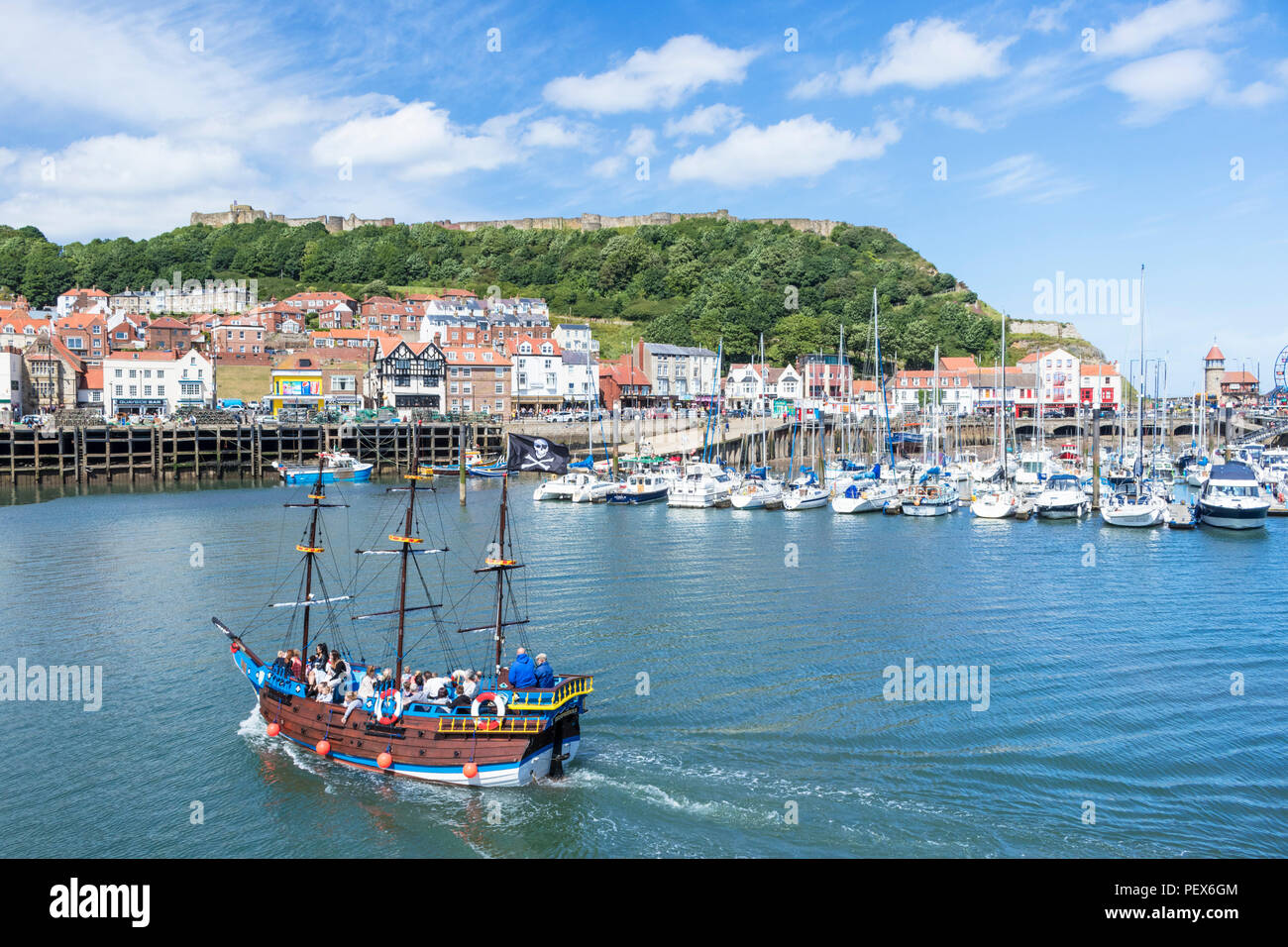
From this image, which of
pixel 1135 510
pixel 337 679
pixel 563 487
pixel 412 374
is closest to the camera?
pixel 337 679

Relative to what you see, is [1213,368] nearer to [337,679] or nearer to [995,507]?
[995,507]

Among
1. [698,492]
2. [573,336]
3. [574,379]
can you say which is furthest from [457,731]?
[573,336]

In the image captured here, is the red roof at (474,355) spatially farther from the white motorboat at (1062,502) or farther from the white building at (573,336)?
the white motorboat at (1062,502)

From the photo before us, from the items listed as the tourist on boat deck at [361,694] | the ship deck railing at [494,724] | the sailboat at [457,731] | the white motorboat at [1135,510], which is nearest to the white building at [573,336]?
the white motorboat at [1135,510]

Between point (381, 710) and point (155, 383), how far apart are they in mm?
91389

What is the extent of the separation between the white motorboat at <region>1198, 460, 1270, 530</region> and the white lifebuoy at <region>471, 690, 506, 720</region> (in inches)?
1747

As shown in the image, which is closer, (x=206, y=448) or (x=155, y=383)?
(x=206, y=448)

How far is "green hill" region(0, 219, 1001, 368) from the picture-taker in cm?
13538

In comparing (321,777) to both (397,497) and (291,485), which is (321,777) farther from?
(291,485)

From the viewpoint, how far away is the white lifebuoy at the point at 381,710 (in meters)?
19.1

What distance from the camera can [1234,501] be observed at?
160ft

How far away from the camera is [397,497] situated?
6425 cm

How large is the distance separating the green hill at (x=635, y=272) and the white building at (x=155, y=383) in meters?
56.2

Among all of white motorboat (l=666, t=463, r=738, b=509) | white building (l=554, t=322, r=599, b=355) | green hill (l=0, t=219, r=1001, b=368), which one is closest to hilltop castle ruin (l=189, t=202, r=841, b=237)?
green hill (l=0, t=219, r=1001, b=368)
